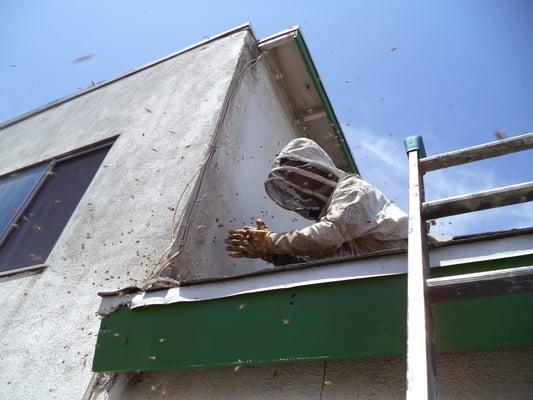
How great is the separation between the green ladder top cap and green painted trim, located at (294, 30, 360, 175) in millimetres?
3322

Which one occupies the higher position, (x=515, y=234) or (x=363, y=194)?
(x=363, y=194)

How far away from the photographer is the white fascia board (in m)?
1.82

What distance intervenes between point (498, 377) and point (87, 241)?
3.07 metres

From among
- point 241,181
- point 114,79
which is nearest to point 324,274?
point 241,181

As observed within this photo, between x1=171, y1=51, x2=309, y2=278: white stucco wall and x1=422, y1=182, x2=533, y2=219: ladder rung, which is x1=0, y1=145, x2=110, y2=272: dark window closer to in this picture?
x1=171, y1=51, x2=309, y2=278: white stucco wall

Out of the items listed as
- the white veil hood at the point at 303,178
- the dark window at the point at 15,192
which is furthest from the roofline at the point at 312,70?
the dark window at the point at 15,192

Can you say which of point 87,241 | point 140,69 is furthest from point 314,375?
point 140,69

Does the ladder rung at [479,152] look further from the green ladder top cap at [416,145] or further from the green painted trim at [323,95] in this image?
the green painted trim at [323,95]

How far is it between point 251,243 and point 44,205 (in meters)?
2.79

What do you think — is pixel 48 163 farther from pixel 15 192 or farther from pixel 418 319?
pixel 418 319

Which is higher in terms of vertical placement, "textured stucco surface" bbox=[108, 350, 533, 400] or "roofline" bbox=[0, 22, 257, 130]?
"roofline" bbox=[0, 22, 257, 130]

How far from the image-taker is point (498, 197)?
1730mm

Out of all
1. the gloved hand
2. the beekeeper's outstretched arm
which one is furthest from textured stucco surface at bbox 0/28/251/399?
the beekeeper's outstretched arm

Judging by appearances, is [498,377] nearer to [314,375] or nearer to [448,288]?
[448,288]
